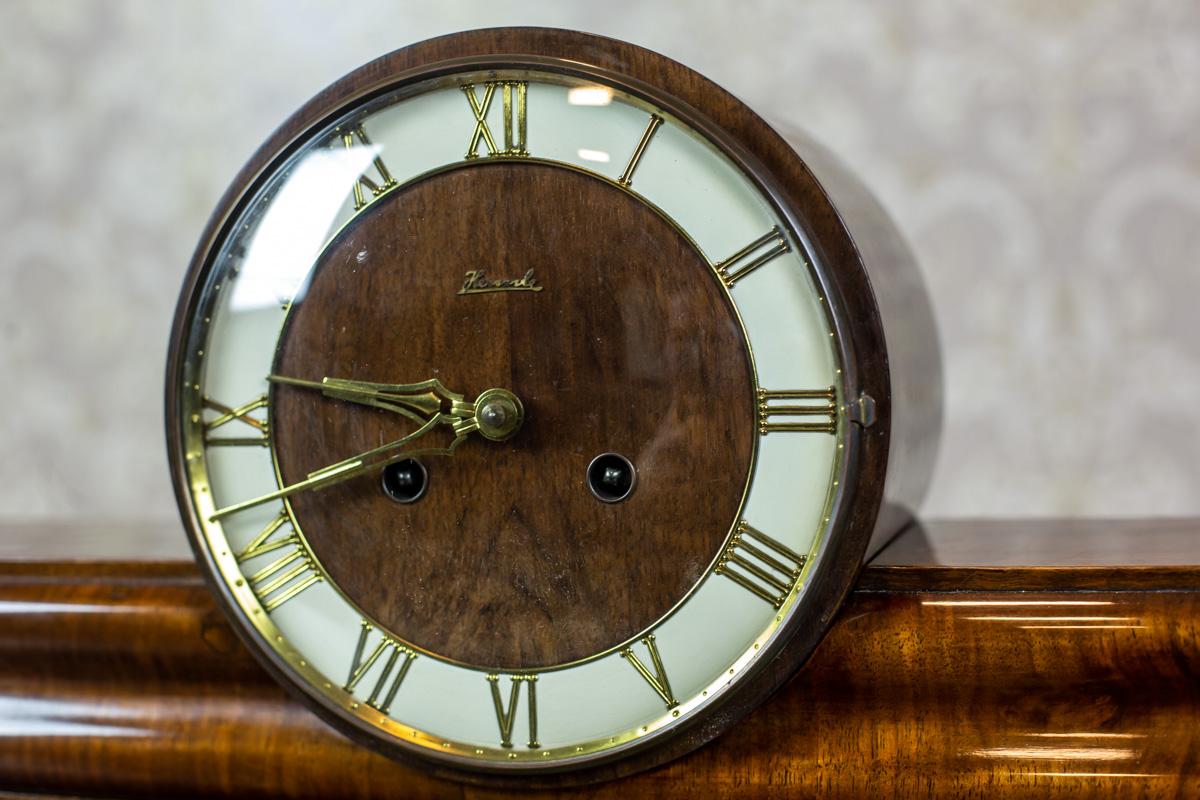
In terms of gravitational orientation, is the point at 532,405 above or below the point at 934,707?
above

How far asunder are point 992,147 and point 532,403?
0.85m

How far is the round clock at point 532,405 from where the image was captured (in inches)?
29.5

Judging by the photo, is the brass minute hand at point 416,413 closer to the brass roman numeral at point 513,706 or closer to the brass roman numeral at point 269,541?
the brass roman numeral at point 269,541

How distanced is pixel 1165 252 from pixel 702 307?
0.84 meters

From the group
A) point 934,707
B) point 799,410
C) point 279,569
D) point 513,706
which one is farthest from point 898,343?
point 279,569

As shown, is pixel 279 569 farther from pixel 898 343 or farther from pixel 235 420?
pixel 898 343

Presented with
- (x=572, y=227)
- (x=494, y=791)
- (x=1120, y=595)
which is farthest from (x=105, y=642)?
(x=1120, y=595)

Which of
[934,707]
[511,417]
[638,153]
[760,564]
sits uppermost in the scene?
[638,153]

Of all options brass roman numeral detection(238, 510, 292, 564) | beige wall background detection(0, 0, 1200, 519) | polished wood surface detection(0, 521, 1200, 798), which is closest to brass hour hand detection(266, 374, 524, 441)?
brass roman numeral detection(238, 510, 292, 564)

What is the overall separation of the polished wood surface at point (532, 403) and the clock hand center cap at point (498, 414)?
0.01 meters

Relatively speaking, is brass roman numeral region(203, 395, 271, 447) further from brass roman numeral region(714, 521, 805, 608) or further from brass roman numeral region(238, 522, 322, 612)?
brass roman numeral region(714, 521, 805, 608)

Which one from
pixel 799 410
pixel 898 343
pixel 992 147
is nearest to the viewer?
pixel 799 410

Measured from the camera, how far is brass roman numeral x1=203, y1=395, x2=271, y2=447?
83cm

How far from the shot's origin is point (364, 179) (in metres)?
0.81
